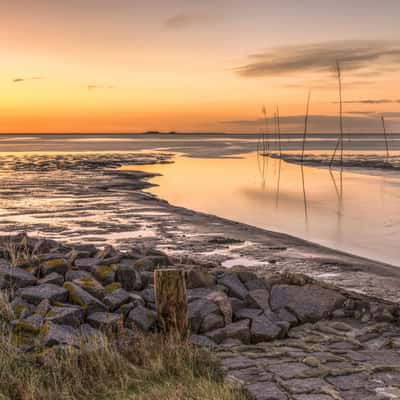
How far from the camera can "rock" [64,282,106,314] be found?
281 inches

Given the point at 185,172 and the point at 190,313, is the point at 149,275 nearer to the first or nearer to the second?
the point at 190,313

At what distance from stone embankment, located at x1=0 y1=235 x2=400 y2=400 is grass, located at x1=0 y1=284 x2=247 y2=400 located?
0.81 ft

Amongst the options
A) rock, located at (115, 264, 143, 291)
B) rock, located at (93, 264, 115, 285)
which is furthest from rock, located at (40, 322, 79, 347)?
rock, located at (93, 264, 115, 285)

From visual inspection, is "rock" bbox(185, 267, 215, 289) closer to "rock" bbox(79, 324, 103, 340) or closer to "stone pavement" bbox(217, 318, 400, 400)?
"stone pavement" bbox(217, 318, 400, 400)

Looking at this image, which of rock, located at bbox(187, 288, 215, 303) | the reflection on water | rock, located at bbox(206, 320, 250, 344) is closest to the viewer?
rock, located at bbox(206, 320, 250, 344)

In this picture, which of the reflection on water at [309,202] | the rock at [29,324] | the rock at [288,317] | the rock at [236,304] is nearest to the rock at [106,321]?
the rock at [29,324]

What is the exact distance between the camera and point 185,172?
125 feet

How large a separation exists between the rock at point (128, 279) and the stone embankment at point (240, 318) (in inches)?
0.6

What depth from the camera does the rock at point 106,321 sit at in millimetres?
6750

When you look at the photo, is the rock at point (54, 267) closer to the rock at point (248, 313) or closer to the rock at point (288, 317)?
the rock at point (248, 313)

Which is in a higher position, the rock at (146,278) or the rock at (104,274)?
the rock at (104,274)

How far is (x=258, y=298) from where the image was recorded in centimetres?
811

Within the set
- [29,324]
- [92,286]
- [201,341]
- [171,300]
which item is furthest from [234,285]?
[29,324]

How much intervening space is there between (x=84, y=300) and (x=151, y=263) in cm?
209
